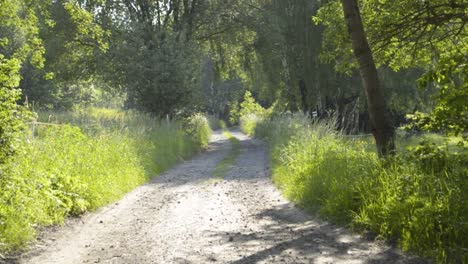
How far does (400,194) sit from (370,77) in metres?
2.87

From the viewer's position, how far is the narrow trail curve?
6176mm

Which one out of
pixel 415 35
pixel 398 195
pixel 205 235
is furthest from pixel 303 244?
pixel 415 35

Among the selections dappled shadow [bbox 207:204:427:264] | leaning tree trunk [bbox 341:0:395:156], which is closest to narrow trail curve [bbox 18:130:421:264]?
dappled shadow [bbox 207:204:427:264]

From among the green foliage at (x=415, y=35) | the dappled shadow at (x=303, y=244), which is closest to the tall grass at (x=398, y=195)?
the dappled shadow at (x=303, y=244)

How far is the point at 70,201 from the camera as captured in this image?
349 inches

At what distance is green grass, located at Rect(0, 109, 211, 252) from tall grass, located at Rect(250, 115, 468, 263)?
4476mm

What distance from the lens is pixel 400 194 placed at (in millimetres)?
6406

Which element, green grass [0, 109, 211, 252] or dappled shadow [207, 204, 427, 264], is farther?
green grass [0, 109, 211, 252]

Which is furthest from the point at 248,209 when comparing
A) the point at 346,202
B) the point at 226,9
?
the point at 226,9

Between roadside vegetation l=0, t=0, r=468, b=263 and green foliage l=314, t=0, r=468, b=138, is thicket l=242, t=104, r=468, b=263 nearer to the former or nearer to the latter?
roadside vegetation l=0, t=0, r=468, b=263

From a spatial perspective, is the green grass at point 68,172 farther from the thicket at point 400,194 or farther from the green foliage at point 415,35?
the green foliage at point 415,35

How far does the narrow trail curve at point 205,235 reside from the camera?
6.18 metres

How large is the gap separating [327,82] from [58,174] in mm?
19156

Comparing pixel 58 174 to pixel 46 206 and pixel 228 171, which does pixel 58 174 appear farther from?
pixel 228 171
